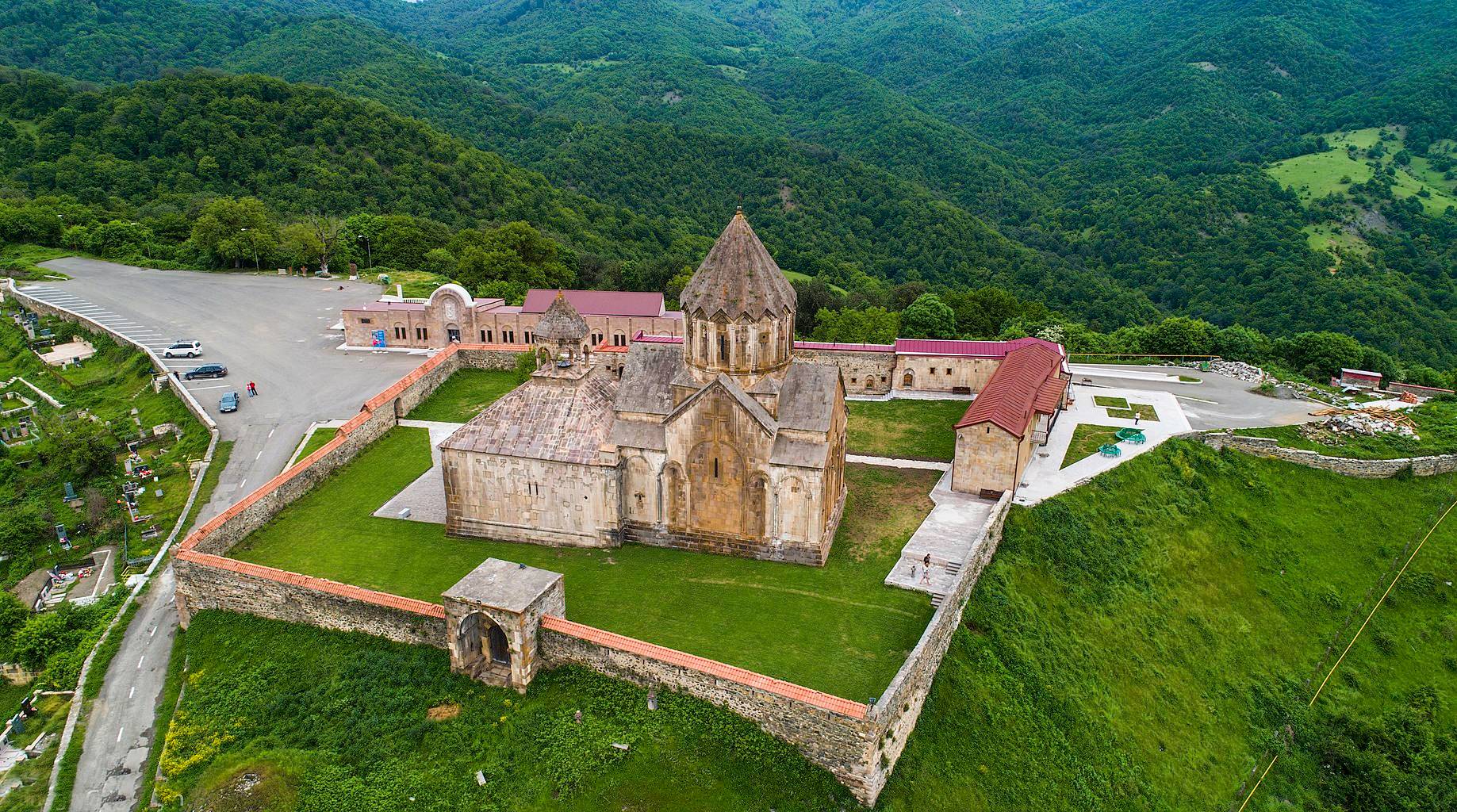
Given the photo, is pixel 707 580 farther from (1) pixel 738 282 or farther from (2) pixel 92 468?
(2) pixel 92 468

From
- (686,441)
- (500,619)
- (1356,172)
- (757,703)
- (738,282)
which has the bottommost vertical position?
(757,703)

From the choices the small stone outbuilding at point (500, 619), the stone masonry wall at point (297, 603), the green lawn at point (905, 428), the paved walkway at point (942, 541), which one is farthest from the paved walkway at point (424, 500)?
the green lawn at point (905, 428)

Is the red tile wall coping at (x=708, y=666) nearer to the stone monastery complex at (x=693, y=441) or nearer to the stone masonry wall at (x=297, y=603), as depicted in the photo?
the stone masonry wall at (x=297, y=603)

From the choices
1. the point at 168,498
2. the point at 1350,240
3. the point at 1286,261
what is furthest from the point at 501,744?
the point at 1350,240

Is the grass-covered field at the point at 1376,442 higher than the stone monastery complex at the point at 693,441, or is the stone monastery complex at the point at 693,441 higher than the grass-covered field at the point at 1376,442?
the stone monastery complex at the point at 693,441

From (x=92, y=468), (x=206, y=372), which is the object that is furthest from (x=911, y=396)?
(x=92, y=468)

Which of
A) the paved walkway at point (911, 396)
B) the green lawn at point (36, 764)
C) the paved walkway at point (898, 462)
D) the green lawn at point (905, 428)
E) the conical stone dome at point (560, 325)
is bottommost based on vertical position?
the green lawn at point (36, 764)
